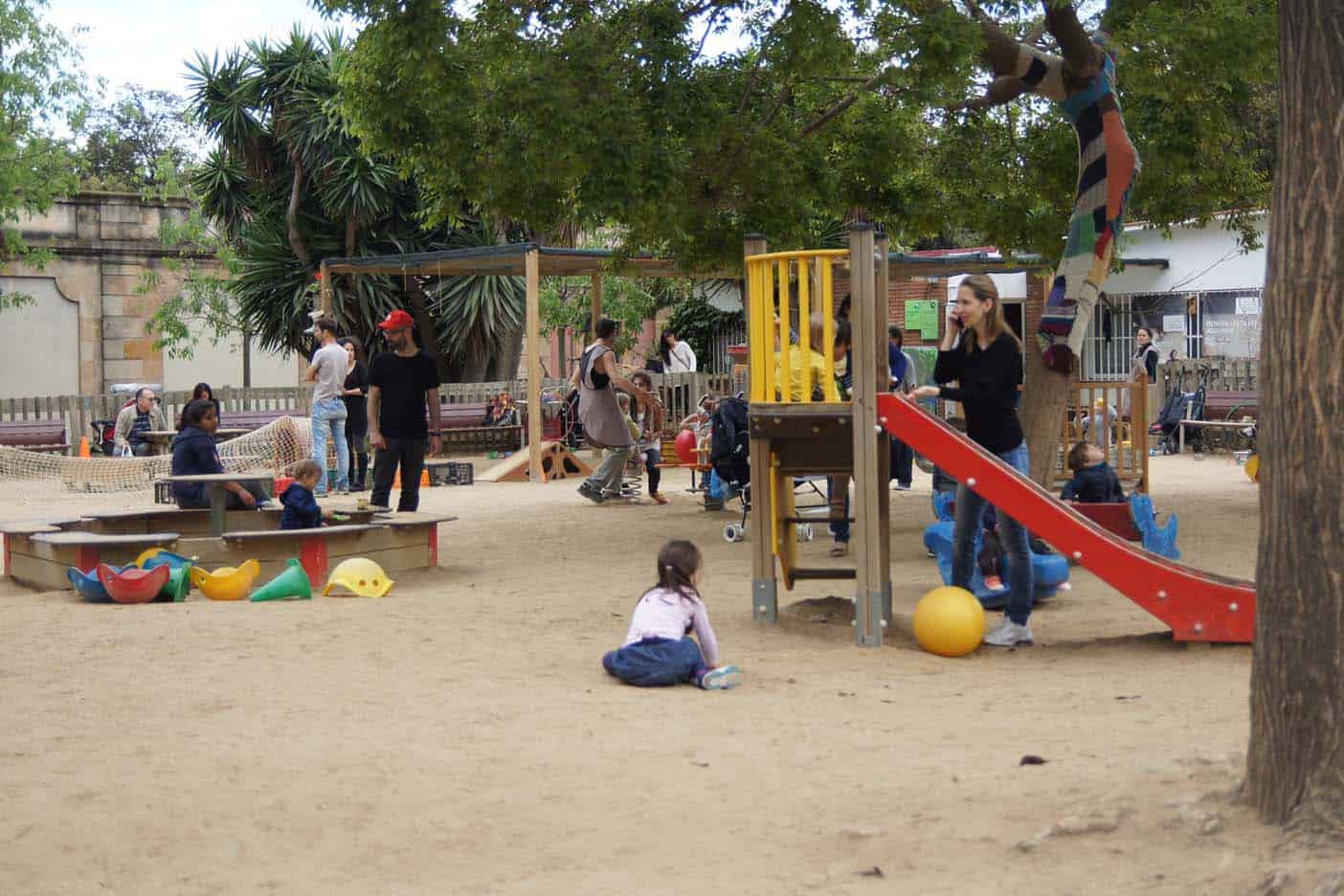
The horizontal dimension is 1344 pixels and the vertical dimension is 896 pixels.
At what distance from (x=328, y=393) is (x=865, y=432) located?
10.3 metres

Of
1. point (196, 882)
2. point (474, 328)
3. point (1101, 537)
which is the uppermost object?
point (474, 328)

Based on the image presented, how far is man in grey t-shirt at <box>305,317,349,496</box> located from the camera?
16656 mm

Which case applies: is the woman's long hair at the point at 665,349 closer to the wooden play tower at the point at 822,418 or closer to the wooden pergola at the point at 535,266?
the wooden pergola at the point at 535,266

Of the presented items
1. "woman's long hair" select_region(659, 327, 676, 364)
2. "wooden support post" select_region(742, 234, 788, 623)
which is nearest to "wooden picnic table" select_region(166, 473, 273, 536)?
"wooden support post" select_region(742, 234, 788, 623)

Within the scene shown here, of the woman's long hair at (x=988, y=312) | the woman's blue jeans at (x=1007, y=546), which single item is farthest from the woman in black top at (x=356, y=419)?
the woman's long hair at (x=988, y=312)

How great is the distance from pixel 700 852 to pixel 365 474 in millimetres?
15461

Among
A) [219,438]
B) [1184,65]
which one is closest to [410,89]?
[1184,65]

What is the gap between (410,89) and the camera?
39.4 feet

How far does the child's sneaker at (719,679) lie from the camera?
6.73 m

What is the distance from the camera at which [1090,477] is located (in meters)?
10.1

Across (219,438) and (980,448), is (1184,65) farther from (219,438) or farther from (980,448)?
(219,438)

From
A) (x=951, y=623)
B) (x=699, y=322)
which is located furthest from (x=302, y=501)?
(x=699, y=322)

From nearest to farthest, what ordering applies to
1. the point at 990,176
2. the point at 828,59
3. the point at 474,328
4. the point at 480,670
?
the point at 480,670
the point at 828,59
the point at 990,176
the point at 474,328

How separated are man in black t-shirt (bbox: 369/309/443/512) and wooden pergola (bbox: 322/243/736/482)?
23.3 ft
